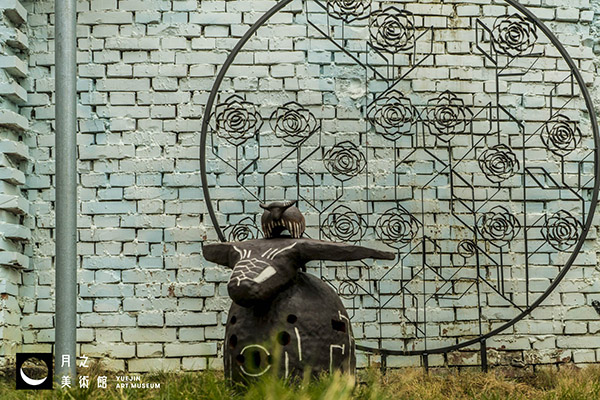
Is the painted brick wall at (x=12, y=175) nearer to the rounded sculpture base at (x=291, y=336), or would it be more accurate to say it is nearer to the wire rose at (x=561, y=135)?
the rounded sculpture base at (x=291, y=336)

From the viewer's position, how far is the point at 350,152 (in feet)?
14.6

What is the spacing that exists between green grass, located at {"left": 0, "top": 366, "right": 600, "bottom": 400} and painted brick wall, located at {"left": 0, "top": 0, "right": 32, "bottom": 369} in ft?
1.21

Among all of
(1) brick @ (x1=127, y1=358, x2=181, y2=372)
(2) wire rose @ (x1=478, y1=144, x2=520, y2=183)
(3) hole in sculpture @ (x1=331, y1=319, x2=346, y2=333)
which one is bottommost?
(1) brick @ (x1=127, y1=358, x2=181, y2=372)

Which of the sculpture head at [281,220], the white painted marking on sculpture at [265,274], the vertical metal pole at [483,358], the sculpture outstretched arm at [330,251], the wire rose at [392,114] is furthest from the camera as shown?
the wire rose at [392,114]

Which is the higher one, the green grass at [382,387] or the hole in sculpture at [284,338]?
the hole in sculpture at [284,338]

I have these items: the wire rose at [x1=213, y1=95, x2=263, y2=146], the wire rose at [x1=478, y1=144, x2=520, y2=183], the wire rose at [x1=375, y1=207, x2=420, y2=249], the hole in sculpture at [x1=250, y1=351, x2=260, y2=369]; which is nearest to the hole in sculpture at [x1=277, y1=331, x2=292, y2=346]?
the hole in sculpture at [x1=250, y1=351, x2=260, y2=369]

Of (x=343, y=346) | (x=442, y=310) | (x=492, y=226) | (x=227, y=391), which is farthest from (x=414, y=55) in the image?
(x=227, y=391)

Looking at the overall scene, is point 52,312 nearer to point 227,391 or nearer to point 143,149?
point 143,149

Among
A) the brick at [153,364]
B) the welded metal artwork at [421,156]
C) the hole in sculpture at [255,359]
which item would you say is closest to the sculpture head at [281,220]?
the hole in sculpture at [255,359]

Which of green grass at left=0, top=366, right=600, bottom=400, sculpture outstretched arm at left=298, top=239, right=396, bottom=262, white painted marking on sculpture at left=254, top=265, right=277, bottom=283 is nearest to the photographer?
green grass at left=0, top=366, right=600, bottom=400

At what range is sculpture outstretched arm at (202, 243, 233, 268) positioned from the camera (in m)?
3.42

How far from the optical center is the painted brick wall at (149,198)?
4.41 m

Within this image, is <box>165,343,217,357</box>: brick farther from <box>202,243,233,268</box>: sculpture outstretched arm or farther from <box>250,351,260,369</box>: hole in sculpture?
<box>250,351,260,369</box>: hole in sculpture

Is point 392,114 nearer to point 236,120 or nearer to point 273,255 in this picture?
point 236,120
